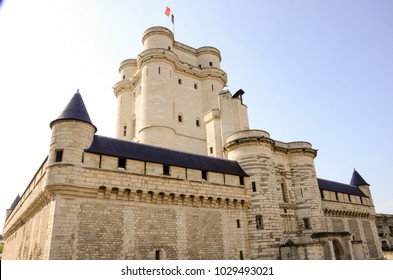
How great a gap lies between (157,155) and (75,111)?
5090 mm

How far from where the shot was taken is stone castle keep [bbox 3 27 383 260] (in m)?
14.0

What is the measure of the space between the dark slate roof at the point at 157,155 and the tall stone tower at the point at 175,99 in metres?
6.84

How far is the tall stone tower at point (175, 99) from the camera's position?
89.0ft

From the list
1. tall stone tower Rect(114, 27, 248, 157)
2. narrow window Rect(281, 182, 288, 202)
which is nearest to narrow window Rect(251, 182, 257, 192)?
narrow window Rect(281, 182, 288, 202)

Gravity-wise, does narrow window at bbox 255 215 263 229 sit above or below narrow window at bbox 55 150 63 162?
below

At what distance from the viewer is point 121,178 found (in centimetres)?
1515

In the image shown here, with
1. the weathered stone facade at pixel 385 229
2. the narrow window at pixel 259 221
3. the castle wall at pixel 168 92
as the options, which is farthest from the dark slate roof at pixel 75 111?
the weathered stone facade at pixel 385 229

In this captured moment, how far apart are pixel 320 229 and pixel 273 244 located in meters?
6.36

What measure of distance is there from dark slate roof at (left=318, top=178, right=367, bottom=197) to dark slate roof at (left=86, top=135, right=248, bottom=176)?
1218 centimetres

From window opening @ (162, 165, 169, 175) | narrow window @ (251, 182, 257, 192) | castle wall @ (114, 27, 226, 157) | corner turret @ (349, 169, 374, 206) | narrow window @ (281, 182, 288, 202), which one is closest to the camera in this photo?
window opening @ (162, 165, 169, 175)

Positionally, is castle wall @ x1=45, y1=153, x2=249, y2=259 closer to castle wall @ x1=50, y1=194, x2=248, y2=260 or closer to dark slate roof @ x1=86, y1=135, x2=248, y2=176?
castle wall @ x1=50, y1=194, x2=248, y2=260

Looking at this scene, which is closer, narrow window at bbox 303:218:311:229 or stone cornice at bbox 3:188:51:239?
stone cornice at bbox 3:188:51:239

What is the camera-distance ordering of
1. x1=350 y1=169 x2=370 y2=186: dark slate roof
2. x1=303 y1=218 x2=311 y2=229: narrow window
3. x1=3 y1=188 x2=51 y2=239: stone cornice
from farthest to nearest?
x1=350 y1=169 x2=370 y2=186: dark slate roof → x1=303 y1=218 x2=311 y2=229: narrow window → x1=3 y1=188 x2=51 y2=239: stone cornice

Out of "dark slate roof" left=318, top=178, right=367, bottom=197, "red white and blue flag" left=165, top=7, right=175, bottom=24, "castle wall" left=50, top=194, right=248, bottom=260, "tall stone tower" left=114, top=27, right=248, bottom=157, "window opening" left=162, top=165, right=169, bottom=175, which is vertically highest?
"red white and blue flag" left=165, top=7, right=175, bottom=24
